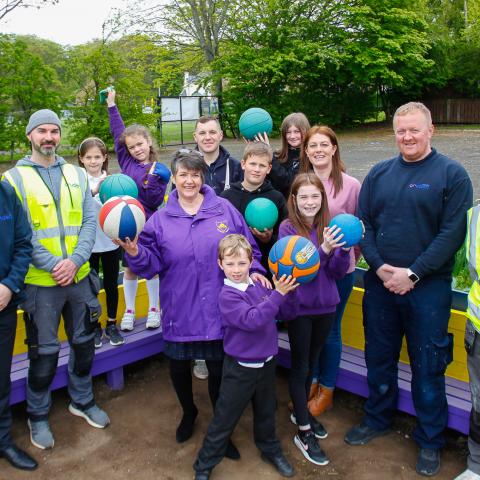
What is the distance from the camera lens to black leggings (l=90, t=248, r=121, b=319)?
4.46 metres

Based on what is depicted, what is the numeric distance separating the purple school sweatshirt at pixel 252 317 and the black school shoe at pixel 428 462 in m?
1.28

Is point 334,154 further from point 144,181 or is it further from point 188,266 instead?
point 144,181

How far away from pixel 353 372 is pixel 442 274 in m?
1.17

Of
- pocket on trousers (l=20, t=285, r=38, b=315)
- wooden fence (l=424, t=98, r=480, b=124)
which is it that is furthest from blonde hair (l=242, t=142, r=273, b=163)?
wooden fence (l=424, t=98, r=480, b=124)

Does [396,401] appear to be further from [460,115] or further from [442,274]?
[460,115]

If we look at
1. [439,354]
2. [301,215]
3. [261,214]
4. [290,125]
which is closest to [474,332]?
[439,354]

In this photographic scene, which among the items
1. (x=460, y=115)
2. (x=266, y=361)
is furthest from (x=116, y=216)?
(x=460, y=115)

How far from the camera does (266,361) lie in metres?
3.24

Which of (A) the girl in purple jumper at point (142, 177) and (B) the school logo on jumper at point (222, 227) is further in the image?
(A) the girl in purple jumper at point (142, 177)

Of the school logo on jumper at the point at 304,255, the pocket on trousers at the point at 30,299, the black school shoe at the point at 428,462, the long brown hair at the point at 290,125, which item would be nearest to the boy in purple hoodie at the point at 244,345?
the school logo on jumper at the point at 304,255

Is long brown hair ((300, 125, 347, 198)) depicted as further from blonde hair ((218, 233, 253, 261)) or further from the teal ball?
blonde hair ((218, 233, 253, 261))

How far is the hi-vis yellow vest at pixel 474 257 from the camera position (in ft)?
9.74

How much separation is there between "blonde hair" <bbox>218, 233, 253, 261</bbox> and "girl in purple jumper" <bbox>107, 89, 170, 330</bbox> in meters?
1.51

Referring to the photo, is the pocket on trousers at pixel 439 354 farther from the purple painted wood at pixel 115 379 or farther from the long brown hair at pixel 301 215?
the purple painted wood at pixel 115 379
